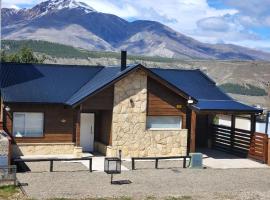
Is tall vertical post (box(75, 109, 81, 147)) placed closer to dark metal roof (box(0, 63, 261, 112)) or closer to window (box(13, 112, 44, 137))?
dark metal roof (box(0, 63, 261, 112))

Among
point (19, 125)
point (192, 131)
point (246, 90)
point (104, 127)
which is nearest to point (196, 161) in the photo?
point (192, 131)

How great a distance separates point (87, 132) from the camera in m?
27.4

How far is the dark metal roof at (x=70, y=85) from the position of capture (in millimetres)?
25641

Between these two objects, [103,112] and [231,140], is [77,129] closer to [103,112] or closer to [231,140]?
[103,112]

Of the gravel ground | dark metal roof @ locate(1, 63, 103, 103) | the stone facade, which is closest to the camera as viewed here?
the gravel ground

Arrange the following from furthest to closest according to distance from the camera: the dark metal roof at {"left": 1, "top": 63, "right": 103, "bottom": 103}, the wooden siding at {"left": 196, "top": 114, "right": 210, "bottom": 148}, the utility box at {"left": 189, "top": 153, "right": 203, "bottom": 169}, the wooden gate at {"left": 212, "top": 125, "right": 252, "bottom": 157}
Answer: the wooden siding at {"left": 196, "top": 114, "right": 210, "bottom": 148}, the wooden gate at {"left": 212, "top": 125, "right": 252, "bottom": 157}, the dark metal roof at {"left": 1, "top": 63, "right": 103, "bottom": 103}, the utility box at {"left": 189, "top": 153, "right": 203, "bottom": 169}

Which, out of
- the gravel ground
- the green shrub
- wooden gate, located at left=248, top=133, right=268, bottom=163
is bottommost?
the gravel ground

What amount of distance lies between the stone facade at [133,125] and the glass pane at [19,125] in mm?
4384

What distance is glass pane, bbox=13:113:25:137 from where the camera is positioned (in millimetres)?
25406

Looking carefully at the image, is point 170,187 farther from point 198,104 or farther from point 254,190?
point 198,104

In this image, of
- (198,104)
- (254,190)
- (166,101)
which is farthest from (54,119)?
(254,190)

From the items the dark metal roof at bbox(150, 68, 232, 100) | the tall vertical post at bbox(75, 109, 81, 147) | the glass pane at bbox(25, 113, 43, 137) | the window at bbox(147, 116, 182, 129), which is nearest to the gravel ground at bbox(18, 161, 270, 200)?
the tall vertical post at bbox(75, 109, 81, 147)

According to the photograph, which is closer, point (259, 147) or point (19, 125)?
point (19, 125)

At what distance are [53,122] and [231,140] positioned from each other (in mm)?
10028
